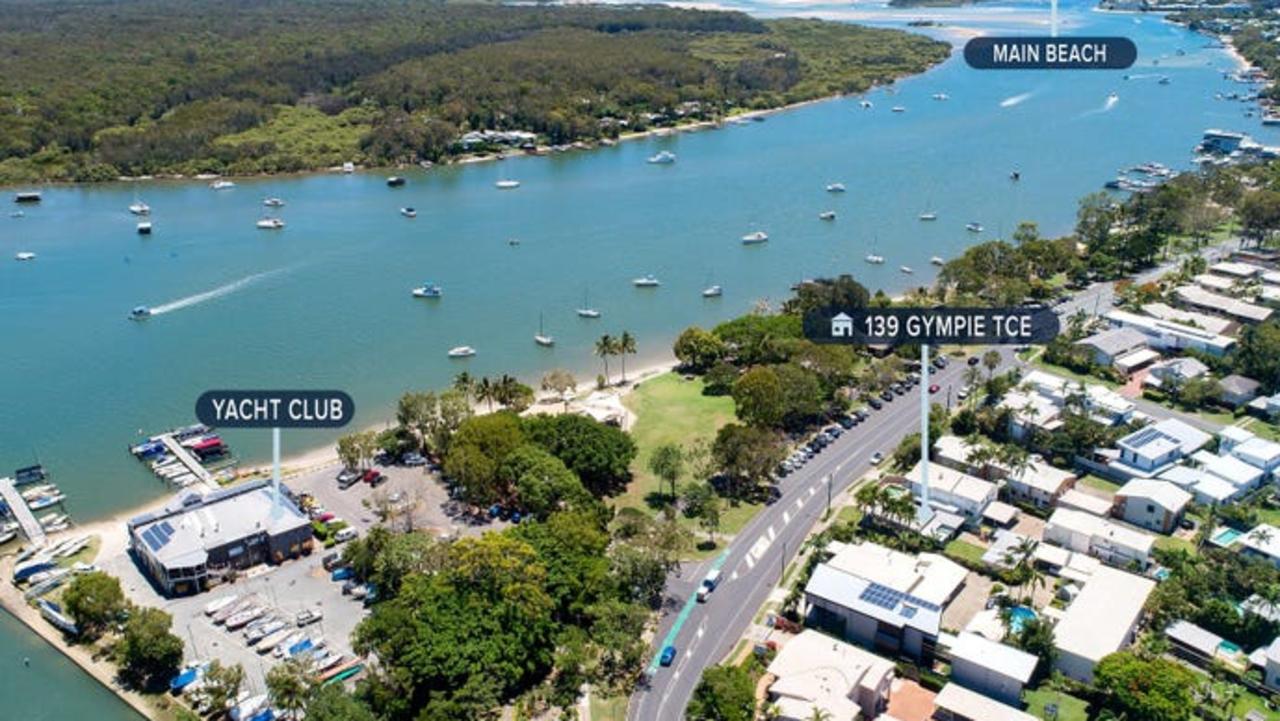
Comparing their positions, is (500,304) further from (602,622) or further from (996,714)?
(996,714)

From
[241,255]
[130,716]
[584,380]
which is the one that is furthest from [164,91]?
[130,716]

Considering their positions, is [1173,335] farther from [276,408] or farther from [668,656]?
[276,408]

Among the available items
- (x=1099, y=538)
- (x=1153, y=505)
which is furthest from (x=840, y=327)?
(x=1099, y=538)

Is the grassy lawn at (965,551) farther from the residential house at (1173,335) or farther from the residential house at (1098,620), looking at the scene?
the residential house at (1173,335)

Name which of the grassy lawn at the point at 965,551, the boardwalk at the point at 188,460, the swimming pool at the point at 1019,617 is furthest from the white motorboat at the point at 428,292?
the swimming pool at the point at 1019,617

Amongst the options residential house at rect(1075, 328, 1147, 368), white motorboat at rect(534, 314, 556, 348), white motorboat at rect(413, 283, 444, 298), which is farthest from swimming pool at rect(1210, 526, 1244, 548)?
white motorboat at rect(413, 283, 444, 298)

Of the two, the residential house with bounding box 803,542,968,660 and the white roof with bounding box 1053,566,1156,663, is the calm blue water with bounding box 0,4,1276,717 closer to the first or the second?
the residential house with bounding box 803,542,968,660
